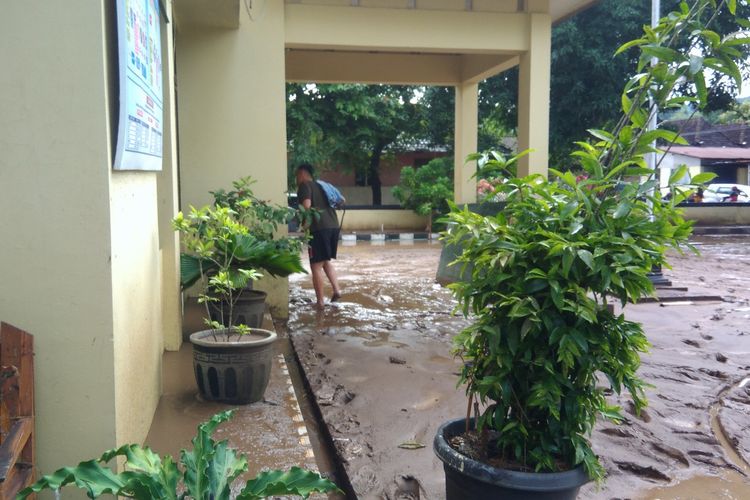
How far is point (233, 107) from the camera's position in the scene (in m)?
6.98

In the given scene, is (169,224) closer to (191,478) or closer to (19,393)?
(19,393)

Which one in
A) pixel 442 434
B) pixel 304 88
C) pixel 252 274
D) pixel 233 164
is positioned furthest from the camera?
pixel 304 88

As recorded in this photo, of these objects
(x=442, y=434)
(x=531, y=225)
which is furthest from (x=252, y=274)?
(x=531, y=225)

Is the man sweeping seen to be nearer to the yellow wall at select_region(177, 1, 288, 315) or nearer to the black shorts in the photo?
the black shorts

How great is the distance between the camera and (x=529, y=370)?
8.43 ft

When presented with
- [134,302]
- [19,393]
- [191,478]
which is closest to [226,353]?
[134,302]

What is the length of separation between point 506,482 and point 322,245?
5356mm

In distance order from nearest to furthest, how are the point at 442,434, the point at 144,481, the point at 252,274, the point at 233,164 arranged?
the point at 144,481 → the point at 442,434 → the point at 252,274 → the point at 233,164

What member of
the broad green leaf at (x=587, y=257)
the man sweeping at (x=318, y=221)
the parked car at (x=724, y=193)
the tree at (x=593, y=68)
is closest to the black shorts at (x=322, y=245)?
the man sweeping at (x=318, y=221)

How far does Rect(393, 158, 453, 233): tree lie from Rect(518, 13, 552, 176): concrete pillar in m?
9.61

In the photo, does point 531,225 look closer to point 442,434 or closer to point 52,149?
point 442,434

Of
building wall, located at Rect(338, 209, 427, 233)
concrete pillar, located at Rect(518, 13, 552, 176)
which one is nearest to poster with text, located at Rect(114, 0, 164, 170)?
concrete pillar, located at Rect(518, 13, 552, 176)

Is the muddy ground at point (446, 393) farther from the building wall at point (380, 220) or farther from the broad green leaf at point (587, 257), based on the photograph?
the building wall at point (380, 220)

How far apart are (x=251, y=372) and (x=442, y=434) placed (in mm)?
1709
